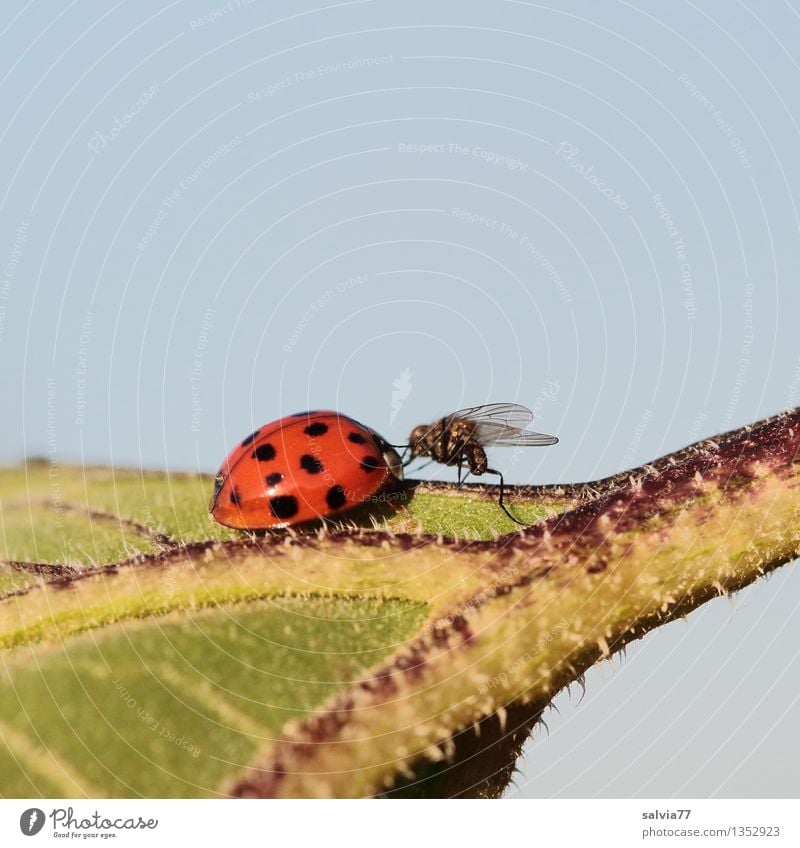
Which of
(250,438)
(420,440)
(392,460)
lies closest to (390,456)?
(392,460)

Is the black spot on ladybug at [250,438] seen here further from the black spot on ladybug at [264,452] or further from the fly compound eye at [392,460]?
the fly compound eye at [392,460]

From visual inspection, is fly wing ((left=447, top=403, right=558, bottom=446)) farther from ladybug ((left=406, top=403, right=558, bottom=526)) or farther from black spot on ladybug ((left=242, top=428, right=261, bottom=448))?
black spot on ladybug ((left=242, top=428, right=261, bottom=448))

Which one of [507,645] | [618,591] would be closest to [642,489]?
[618,591]

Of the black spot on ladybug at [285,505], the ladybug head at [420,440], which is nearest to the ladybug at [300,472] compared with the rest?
the black spot on ladybug at [285,505]

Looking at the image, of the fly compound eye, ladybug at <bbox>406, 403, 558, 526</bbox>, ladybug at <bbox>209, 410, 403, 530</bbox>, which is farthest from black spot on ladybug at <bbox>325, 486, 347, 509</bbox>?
ladybug at <bbox>406, 403, 558, 526</bbox>

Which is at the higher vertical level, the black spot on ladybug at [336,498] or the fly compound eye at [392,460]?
the fly compound eye at [392,460]

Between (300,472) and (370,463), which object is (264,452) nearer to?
(300,472)
